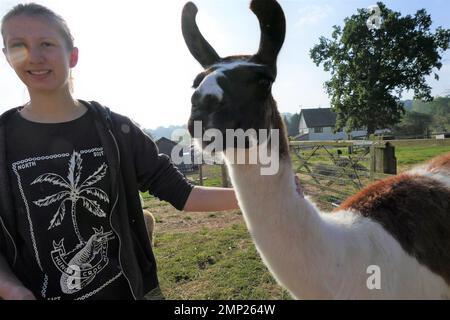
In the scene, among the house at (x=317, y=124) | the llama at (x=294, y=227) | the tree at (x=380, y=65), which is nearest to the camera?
the llama at (x=294, y=227)

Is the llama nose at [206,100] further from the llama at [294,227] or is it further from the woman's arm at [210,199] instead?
the woman's arm at [210,199]

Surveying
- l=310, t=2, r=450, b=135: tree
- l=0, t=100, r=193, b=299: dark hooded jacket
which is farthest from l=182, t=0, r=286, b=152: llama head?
l=310, t=2, r=450, b=135: tree

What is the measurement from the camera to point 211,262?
19.4 ft

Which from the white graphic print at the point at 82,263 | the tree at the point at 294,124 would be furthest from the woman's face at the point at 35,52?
the tree at the point at 294,124

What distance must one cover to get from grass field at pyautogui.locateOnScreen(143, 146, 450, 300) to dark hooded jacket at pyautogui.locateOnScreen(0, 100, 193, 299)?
271 cm

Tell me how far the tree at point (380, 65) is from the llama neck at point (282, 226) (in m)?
39.3

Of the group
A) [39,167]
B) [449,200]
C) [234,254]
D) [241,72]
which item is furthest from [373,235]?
[234,254]

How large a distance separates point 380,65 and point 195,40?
42310 mm

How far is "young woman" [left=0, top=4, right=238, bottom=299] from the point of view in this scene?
1.77 metres

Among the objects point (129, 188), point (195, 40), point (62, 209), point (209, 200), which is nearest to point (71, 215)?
point (62, 209)

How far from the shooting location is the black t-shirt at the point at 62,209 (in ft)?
5.86

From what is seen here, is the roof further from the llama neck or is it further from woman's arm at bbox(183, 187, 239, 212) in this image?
the llama neck

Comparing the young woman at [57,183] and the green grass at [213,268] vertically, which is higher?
the young woman at [57,183]
